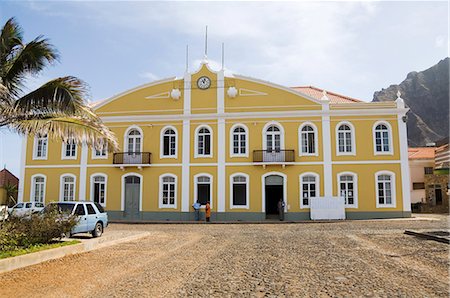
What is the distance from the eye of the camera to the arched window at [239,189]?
84.8 ft

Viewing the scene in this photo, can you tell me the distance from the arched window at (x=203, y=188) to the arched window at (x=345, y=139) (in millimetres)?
8295

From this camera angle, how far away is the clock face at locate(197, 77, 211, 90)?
27109 mm

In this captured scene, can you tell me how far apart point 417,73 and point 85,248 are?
90.1 m

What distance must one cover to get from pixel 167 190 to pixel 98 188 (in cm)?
469

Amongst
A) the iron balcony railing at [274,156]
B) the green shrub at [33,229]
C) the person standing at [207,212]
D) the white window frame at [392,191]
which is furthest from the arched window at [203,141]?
the green shrub at [33,229]

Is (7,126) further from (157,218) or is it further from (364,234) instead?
(157,218)

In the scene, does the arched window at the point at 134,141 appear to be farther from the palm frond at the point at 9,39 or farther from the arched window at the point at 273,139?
the palm frond at the point at 9,39

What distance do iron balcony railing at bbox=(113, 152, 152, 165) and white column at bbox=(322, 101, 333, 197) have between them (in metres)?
11.1

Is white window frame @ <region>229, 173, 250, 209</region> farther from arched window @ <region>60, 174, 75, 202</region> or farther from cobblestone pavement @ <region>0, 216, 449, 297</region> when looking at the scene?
cobblestone pavement @ <region>0, 216, 449, 297</region>

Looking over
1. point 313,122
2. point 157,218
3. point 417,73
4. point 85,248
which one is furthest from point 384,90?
point 85,248

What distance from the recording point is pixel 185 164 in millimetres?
26531

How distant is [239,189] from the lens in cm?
2605

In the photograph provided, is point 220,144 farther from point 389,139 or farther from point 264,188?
point 389,139

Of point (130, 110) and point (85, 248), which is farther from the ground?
point (130, 110)
